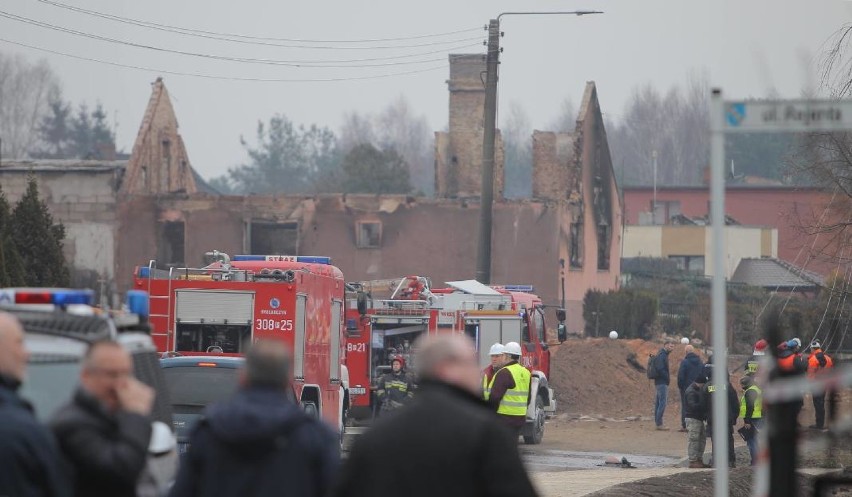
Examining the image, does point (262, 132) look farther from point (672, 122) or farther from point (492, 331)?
point (492, 331)

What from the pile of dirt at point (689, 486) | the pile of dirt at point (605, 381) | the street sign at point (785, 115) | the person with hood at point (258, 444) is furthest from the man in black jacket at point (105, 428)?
the pile of dirt at point (605, 381)

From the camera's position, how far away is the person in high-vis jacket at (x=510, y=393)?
1545 cm

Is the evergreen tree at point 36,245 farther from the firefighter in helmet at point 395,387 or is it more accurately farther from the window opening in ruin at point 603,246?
the window opening in ruin at point 603,246

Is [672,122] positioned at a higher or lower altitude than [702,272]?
higher

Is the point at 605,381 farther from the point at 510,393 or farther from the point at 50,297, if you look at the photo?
the point at 50,297

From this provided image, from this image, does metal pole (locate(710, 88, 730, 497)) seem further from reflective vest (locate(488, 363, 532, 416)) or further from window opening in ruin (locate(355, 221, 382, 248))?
window opening in ruin (locate(355, 221, 382, 248))

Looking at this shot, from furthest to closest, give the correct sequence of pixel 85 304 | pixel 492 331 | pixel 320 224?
pixel 320 224 → pixel 492 331 → pixel 85 304

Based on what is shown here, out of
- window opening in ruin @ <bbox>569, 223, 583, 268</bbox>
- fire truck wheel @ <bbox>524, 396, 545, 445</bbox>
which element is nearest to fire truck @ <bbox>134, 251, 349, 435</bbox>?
fire truck wheel @ <bbox>524, 396, 545, 445</bbox>

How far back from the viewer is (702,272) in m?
80.3

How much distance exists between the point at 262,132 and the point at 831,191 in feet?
361

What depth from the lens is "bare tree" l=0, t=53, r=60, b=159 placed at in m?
114

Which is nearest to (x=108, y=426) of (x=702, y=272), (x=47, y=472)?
(x=47, y=472)

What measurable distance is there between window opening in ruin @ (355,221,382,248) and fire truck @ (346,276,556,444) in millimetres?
22946

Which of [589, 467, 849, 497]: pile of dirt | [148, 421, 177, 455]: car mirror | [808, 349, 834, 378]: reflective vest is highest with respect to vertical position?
[148, 421, 177, 455]: car mirror
